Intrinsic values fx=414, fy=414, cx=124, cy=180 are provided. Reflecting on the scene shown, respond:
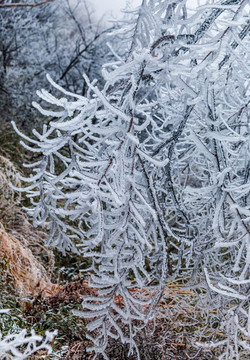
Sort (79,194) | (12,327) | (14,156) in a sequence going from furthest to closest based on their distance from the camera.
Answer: (14,156), (12,327), (79,194)

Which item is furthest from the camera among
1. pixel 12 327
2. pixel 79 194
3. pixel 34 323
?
pixel 34 323

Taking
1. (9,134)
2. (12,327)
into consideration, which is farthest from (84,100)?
(9,134)

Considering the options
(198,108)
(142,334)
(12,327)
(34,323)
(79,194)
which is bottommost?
(142,334)

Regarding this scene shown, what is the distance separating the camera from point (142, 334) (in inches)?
73.5

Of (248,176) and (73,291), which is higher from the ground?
(248,176)

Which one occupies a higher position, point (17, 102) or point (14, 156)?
point (17, 102)

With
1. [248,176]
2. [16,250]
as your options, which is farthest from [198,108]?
[16,250]

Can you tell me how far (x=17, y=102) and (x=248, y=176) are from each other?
4.42 meters

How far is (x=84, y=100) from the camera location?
3.34ft

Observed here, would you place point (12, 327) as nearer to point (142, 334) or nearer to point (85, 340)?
point (85, 340)

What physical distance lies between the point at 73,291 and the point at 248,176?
1291 millimetres

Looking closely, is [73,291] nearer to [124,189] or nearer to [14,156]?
[124,189]

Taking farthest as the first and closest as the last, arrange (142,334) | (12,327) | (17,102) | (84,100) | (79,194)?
(17,102) < (142,334) < (12,327) < (84,100) < (79,194)

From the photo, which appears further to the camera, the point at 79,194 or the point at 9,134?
the point at 9,134
